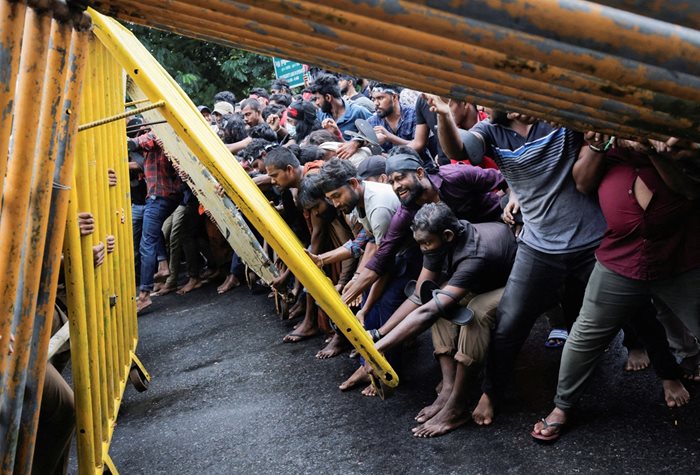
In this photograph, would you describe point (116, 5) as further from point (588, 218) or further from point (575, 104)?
point (588, 218)

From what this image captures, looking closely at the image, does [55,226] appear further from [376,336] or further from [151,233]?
[151,233]

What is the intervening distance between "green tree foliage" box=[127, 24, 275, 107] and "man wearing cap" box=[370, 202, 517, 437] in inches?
402

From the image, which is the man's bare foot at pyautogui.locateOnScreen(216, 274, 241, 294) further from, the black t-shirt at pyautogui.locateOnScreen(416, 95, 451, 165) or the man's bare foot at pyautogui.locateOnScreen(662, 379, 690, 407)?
the man's bare foot at pyautogui.locateOnScreen(662, 379, 690, 407)

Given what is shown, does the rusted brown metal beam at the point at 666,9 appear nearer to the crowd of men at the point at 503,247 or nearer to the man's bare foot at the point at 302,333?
the crowd of men at the point at 503,247

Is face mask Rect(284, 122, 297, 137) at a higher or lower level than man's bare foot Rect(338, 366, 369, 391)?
higher


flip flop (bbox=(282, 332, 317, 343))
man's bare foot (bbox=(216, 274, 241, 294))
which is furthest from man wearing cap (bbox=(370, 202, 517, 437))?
man's bare foot (bbox=(216, 274, 241, 294))

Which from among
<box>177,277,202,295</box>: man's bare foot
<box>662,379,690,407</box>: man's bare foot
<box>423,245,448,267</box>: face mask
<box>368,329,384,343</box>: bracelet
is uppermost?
<box>423,245,448,267</box>: face mask

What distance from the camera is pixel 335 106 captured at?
7238 mm

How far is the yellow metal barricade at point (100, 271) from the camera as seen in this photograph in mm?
2684

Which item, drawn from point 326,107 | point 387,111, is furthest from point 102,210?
point 326,107

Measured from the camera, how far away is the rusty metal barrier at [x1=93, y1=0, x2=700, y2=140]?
107 cm

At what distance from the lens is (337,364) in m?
5.17

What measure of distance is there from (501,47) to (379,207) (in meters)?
3.50

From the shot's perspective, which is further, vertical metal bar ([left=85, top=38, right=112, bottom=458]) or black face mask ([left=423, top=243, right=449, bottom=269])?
black face mask ([left=423, top=243, right=449, bottom=269])
